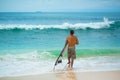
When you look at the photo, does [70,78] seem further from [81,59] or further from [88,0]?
[88,0]

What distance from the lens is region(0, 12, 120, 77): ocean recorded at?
309 inches

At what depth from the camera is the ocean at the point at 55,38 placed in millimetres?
7844

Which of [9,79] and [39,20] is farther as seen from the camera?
[39,20]

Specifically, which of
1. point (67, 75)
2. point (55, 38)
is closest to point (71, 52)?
point (67, 75)

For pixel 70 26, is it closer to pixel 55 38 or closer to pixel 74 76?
pixel 55 38

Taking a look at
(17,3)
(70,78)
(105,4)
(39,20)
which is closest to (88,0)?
(105,4)

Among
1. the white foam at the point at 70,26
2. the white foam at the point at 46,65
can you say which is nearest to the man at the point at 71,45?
the white foam at the point at 46,65

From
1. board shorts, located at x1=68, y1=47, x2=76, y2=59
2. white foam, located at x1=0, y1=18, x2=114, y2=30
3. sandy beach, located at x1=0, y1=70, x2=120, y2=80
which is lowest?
sandy beach, located at x1=0, y1=70, x2=120, y2=80

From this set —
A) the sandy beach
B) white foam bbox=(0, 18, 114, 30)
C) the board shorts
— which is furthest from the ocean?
the sandy beach

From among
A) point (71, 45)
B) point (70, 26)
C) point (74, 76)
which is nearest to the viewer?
point (74, 76)

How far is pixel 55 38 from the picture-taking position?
8.57 m

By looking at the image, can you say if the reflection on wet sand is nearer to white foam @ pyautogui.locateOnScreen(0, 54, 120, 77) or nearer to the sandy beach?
the sandy beach

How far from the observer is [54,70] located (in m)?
7.17

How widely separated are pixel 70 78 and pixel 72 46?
1020mm
